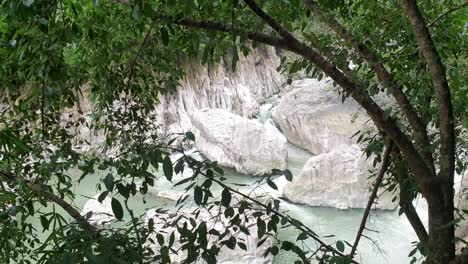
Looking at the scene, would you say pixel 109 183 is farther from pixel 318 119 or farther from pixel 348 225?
pixel 318 119

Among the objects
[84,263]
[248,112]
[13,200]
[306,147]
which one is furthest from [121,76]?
[248,112]

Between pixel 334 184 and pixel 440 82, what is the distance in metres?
5.79

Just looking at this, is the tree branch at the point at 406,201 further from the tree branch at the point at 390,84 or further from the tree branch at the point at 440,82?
the tree branch at the point at 440,82

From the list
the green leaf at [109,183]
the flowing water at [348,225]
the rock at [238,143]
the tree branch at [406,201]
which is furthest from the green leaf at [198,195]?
the rock at [238,143]

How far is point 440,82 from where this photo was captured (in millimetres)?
1389

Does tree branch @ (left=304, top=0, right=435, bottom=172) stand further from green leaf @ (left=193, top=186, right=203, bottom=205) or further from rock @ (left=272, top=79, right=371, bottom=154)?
rock @ (left=272, top=79, right=371, bottom=154)

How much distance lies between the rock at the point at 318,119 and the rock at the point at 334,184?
6.70 feet

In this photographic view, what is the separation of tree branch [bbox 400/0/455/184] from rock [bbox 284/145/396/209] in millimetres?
5524

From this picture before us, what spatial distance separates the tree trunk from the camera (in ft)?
4.44

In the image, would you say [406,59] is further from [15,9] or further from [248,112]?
[248,112]

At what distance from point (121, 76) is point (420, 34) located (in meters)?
1.27

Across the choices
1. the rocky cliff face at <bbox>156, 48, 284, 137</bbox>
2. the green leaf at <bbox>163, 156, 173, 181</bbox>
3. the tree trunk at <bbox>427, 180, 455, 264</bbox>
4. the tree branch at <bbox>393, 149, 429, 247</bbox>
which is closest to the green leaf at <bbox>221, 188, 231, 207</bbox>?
the green leaf at <bbox>163, 156, 173, 181</bbox>

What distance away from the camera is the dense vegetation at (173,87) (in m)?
1.09

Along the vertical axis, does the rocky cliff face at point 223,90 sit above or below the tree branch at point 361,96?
above
